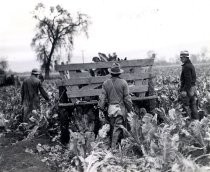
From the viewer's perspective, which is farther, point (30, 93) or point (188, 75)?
point (30, 93)

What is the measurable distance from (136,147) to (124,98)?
2.96 ft

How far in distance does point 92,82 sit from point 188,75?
237cm

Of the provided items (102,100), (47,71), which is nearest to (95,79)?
(102,100)

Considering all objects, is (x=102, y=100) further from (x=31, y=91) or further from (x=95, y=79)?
(x=31, y=91)

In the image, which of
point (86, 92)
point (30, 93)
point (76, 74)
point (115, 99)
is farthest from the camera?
point (30, 93)

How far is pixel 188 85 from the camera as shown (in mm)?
8328

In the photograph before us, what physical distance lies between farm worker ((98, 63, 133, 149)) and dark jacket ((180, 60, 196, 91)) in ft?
7.20

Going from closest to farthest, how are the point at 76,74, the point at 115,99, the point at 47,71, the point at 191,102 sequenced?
the point at 115,99, the point at 76,74, the point at 191,102, the point at 47,71

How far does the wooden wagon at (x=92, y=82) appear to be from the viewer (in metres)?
6.97

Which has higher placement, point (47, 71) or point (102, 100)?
point (47, 71)

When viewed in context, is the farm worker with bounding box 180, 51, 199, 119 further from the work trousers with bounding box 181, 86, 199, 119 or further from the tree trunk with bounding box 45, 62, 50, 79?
the tree trunk with bounding box 45, 62, 50, 79

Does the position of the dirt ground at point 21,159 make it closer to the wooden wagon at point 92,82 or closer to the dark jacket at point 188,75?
the wooden wagon at point 92,82

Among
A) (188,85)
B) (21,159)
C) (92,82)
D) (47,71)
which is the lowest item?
(21,159)

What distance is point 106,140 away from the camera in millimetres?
6750
